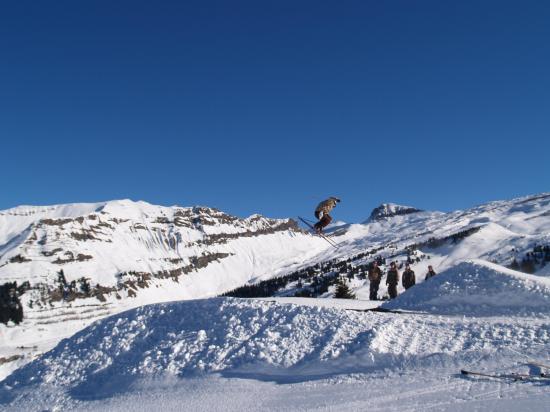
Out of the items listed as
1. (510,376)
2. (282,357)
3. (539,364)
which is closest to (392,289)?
(282,357)

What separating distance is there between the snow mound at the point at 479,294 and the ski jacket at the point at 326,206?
17.2 feet

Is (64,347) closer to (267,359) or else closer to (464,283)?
(267,359)

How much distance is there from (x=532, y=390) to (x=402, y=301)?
404 inches

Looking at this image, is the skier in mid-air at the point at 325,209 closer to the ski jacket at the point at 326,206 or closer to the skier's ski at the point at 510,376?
the ski jacket at the point at 326,206

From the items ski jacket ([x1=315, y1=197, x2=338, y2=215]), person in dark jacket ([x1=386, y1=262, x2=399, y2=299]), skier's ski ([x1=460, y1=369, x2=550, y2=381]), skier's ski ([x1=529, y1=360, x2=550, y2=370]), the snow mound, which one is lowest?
skier's ski ([x1=460, y1=369, x2=550, y2=381])

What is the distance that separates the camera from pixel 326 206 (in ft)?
77.6

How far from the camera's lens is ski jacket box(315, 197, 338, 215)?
2339 centimetres

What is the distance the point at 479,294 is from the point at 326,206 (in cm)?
782

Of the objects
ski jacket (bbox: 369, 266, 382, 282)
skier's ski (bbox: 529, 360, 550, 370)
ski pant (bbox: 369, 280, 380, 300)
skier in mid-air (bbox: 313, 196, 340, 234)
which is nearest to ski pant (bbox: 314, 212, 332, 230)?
skier in mid-air (bbox: 313, 196, 340, 234)

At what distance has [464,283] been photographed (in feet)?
71.3

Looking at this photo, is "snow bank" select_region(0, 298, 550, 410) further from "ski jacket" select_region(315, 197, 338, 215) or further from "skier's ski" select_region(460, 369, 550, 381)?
"ski jacket" select_region(315, 197, 338, 215)

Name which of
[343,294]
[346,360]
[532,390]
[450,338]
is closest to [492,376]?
[532,390]

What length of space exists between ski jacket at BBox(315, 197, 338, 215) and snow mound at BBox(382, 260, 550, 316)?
5244 mm

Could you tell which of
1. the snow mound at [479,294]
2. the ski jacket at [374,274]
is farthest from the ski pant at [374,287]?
the snow mound at [479,294]
